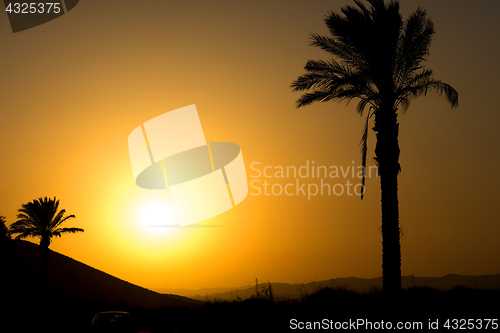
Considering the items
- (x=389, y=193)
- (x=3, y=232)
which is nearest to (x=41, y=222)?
(x=3, y=232)

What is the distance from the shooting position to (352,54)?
747 inches

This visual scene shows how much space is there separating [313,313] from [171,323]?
11.0m

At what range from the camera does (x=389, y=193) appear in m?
17.7

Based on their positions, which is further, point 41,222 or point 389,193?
point 41,222

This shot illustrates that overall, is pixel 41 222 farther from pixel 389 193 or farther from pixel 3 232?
pixel 389 193

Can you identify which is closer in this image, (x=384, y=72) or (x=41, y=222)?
(x=384, y=72)

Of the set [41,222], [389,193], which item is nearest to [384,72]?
[389,193]

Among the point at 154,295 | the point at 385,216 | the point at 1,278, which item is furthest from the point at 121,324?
the point at 154,295

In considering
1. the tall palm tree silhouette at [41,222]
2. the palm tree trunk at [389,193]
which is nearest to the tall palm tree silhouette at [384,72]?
the palm tree trunk at [389,193]

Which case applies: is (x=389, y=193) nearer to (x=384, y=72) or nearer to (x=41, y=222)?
(x=384, y=72)

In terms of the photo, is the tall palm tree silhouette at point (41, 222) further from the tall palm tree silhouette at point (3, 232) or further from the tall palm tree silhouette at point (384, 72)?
the tall palm tree silhouette at point (384, 72)

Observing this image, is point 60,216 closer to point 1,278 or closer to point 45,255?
point 45,255

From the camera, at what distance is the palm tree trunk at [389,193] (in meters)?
17.2

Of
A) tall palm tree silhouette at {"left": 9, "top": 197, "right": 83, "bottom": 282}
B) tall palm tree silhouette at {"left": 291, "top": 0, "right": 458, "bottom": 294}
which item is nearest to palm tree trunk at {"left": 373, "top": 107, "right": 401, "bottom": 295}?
tall palm tree silhouette at {"left": 291, "top": 0, "right": 458, "bottom": 294}
